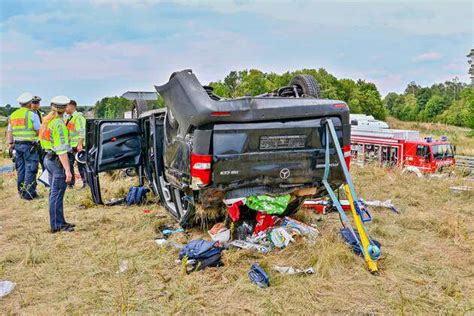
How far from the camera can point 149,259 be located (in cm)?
464

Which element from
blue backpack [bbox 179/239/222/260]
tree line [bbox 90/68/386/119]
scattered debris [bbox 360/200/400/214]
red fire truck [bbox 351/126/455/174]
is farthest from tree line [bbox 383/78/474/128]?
blue backpack [bbox 179/239/222/260]

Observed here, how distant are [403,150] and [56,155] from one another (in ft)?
38.9

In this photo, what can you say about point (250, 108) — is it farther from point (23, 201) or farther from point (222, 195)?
point (23, 201)

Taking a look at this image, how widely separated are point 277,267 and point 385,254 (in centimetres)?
126

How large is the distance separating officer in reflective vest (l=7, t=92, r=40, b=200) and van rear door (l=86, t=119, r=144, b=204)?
1574 mm

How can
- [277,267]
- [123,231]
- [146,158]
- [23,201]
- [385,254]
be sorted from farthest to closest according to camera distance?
1. [23,201]
2. [146,158]
3. [123,231]
4. [385,254]
5. [277,267]

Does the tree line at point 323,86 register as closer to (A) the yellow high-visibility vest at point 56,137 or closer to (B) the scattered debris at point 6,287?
(A) the yellow high-visibility vest at point 56,137

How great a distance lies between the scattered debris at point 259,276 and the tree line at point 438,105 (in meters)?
37.5

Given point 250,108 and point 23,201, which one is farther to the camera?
point 23,201

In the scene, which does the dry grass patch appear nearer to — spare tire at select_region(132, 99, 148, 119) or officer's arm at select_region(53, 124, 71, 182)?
officer's arm at select_region(53, 124, 71, 182)

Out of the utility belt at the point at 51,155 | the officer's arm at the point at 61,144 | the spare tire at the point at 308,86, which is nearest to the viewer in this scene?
the officer's arm at the point at 61,144

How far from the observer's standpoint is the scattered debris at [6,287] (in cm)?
390

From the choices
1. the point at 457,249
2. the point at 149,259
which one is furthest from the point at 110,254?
the point at 457,249

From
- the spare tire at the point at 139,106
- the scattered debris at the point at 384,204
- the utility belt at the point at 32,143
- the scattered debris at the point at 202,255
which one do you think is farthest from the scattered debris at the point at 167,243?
the spare tire at the point at 139,106
